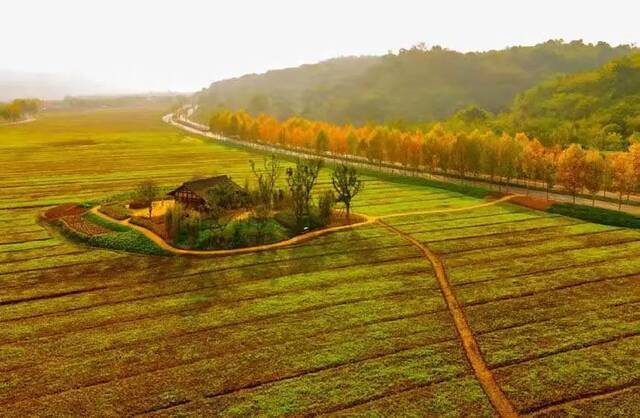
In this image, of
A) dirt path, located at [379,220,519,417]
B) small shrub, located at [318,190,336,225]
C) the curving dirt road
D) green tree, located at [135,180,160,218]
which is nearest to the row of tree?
the curving dirt road

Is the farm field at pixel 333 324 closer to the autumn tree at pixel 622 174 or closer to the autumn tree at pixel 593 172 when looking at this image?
the autumn tree at pixel 593 172

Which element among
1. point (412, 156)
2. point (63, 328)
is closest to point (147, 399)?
point (63, 328)

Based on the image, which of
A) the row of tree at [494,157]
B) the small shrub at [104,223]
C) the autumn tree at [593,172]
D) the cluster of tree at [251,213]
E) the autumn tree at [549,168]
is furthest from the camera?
the autumn tree at [549,168]

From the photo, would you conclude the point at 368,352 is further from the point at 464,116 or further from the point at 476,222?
the point at 464,116

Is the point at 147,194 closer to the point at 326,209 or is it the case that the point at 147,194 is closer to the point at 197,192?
the point at 197,192

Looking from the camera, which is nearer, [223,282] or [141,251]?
[223,282]

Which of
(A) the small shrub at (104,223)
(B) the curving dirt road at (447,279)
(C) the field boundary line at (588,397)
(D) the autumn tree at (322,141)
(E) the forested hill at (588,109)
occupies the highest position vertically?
(E) the forested hill at (588,109)

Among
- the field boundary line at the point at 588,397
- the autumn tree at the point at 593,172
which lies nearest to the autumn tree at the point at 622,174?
the autumn tree at the point at 593,172
